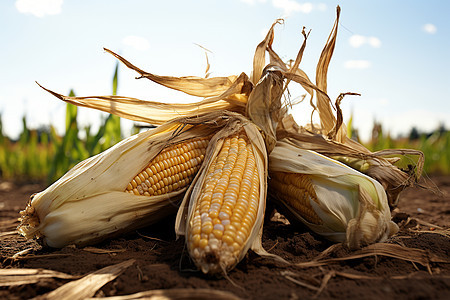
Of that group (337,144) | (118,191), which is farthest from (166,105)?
(337,144)

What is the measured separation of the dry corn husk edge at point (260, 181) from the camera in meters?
2.33

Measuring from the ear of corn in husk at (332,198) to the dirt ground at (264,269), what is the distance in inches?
5.8

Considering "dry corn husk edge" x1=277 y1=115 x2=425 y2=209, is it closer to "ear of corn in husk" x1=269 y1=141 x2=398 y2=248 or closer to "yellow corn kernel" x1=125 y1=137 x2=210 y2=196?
"ear of corn in husk" x1=269 y1=141 x2=398 y2=248

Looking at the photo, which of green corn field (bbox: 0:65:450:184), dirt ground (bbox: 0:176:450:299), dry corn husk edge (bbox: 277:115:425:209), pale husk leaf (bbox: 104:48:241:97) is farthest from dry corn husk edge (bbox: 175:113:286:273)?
A: green corn field (bbox: 0:65:450:184)

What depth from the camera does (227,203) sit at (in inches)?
89.2

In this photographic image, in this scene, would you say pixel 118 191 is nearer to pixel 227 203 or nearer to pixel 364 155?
pixel 227 203

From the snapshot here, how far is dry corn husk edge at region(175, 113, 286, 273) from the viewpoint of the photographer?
2.33 m

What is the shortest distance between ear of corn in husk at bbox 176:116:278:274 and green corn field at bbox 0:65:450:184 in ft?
9.86

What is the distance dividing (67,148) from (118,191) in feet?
13.7

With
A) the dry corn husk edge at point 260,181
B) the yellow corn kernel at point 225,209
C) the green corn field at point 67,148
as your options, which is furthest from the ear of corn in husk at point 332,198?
the green corn field at point 67,148

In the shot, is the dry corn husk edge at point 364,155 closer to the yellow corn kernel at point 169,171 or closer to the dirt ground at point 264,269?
the dirt ground at point 264,269

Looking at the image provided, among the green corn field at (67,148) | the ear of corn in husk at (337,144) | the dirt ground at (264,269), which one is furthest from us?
the green corn field at (67,148)

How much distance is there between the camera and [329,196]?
2.82 m

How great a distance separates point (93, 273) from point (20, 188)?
6437 mm
